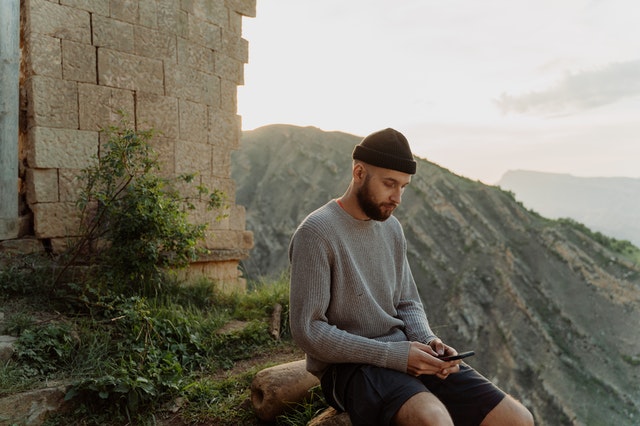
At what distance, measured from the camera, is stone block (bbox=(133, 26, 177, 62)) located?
5348 mm

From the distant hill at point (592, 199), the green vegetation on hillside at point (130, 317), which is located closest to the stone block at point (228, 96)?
the green vegetation on hillside at point (130, 317)

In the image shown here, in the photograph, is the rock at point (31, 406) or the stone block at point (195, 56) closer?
the rock at point (31, 406)

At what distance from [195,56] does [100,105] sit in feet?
4.61

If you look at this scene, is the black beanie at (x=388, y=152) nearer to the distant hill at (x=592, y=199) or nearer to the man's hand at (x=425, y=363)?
the man's hand at (x=425, y=363)

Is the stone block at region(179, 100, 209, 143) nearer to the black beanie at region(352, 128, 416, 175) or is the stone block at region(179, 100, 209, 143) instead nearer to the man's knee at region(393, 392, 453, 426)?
the black beanie at region(352, 128, 416, 175)

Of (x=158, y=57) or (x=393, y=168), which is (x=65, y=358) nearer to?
(x=393, y=168)

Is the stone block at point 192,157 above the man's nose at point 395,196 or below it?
above

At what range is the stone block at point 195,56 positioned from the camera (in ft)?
18.9

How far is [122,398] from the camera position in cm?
321

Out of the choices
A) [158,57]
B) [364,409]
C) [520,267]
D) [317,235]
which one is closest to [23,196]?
[158,57]

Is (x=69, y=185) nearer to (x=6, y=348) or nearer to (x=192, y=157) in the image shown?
(x=192, y=157)

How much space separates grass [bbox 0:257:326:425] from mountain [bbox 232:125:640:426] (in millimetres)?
14956

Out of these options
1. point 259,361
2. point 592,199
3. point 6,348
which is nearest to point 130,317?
point 6,348

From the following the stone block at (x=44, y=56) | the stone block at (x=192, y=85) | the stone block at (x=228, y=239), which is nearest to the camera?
the stone block at (x=44, y=56)
